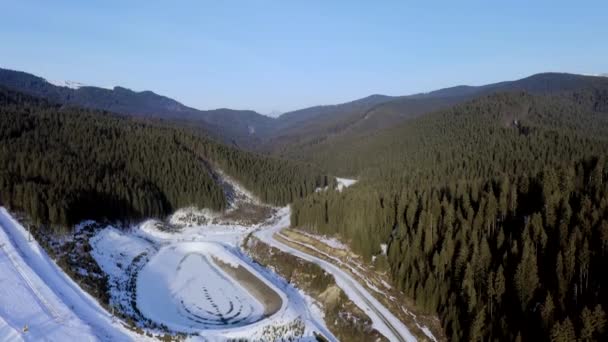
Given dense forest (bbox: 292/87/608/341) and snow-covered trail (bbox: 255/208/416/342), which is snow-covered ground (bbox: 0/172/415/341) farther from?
dense forest (bbox: 292/87/608/341)

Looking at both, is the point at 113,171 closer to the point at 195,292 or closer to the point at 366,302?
the point at 195,292

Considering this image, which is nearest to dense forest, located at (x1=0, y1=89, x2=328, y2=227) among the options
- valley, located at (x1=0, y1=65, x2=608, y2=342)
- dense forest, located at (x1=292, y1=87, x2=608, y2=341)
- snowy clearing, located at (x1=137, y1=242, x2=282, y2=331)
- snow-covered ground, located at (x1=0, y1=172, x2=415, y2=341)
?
valley, located at (x1=0, y1=65, x2=608, y2=342)

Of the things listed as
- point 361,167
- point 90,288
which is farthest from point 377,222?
point 361,167

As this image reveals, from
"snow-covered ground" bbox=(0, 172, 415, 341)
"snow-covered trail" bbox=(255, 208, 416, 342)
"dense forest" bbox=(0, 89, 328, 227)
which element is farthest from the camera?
"dense forest" bbox=(0, 89, 328, 227)

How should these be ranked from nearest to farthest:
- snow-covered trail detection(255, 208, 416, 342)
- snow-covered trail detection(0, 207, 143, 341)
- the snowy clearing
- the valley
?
1. snow-covered trail detection(0, 207, 143, 341)
2. the valley
3. snow-covered trail detection(255, 208, 416, 342)
4. the snowy clearing

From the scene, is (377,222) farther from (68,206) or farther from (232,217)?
(68,206)

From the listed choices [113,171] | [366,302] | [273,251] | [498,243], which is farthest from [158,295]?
[113,171]

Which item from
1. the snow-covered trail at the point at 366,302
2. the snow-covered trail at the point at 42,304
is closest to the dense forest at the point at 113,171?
the snow-covered trail at the point at 42,304
